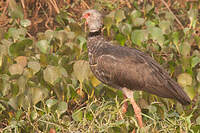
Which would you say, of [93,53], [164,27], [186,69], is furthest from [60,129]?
[164,27]

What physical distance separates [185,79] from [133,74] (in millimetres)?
591

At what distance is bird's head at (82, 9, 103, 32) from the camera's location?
14.1 feet

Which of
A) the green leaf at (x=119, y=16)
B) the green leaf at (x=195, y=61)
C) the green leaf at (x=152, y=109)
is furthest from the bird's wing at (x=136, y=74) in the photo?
the green leaf at (x=119, y=16)

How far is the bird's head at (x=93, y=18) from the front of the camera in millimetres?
4293

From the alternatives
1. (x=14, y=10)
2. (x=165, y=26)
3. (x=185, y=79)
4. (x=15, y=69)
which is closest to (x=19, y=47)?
(x=15, y=69)

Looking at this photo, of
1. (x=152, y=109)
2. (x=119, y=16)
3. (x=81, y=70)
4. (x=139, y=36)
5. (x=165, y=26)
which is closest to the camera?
(x=152, y=109)

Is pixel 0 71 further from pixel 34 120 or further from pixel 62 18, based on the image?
pixel 62 18

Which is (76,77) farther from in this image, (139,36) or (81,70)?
(139,36)

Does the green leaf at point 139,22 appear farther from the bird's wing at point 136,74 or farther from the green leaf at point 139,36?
the bird's wing at point 136,74

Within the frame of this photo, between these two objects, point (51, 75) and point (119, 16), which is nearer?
point (51, 75)

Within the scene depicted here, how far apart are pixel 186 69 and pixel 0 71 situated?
1799mm

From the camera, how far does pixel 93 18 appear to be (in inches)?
169

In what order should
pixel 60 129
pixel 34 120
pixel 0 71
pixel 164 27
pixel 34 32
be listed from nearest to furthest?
pixel 60 129 → pixel 34 120 → pixel 0 71 → pixel 164 27 → pixel 34 32

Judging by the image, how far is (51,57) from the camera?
453cm
